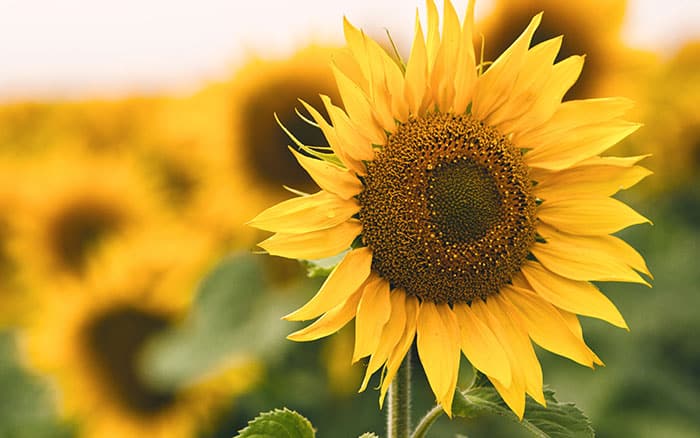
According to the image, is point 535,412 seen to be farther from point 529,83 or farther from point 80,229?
point 80,229

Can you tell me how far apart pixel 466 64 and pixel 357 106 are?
16 cm

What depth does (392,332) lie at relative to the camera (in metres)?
1.19

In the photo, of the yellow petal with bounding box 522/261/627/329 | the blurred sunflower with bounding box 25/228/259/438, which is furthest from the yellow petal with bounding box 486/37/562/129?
the blurred sunflower with bounding box 25/228/259/438

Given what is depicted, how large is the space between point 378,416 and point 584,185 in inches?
89.9

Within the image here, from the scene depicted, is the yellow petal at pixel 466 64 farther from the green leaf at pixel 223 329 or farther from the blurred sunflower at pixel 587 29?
the blurred sunflower at pixel 587 29

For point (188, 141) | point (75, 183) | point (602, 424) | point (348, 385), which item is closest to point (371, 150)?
point (348, 385)

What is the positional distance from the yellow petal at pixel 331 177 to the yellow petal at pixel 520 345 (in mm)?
262

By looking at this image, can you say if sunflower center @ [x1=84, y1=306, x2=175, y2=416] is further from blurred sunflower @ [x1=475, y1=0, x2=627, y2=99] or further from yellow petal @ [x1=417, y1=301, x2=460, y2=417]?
yellow petal @ [x1=417, y1=301, x2=460, y2=417]

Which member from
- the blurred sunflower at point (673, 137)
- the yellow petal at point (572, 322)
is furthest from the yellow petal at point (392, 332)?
the blurred sunflower at point (673, 137)

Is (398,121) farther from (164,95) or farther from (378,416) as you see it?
(164,95)

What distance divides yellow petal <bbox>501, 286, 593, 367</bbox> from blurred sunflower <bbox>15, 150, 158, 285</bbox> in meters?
3.22

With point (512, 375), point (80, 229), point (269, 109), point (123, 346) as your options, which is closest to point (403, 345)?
point (512, 375)

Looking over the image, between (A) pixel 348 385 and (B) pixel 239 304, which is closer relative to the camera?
(A) pixel 348 385

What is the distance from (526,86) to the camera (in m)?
1.24
